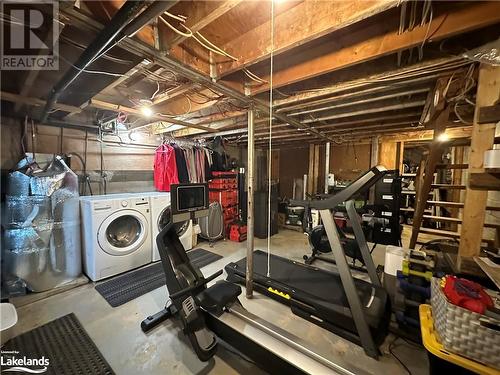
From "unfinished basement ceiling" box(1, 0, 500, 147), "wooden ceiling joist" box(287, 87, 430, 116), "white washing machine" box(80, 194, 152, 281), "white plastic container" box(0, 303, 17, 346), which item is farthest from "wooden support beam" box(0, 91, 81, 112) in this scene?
"wooden ceiling joist" box(287, 87, 430, 116)

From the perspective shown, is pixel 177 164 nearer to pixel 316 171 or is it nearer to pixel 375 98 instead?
pixel 375 98

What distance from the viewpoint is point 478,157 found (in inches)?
59.5

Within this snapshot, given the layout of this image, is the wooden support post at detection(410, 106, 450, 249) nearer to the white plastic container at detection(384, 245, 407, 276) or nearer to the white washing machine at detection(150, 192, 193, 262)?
the white plastic container at detection(384, 245, 407, 276)

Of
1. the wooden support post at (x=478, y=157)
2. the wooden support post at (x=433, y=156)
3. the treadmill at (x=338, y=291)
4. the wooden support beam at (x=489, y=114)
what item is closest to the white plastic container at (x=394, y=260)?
the treadmill at (x=338, y=291)

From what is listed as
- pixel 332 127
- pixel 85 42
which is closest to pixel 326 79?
pixel 332 127

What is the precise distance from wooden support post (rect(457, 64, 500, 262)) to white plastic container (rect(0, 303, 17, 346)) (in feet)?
12.0

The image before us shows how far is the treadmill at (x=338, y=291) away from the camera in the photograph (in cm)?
152

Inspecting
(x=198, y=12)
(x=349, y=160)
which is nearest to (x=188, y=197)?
(x=198, y=12)

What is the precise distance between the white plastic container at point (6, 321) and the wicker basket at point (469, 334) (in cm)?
300

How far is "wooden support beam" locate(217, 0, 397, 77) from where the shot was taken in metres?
1.05

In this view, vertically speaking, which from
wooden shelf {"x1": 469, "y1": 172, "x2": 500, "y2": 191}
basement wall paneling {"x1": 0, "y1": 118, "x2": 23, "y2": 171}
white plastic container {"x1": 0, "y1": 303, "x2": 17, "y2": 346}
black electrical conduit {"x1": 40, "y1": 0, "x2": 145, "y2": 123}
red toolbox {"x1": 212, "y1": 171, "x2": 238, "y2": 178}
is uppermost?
black electrical conduit {"x1": 40, "y1": 0, "x2": 145, "y2": 123}

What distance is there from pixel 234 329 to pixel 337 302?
3.14 ft

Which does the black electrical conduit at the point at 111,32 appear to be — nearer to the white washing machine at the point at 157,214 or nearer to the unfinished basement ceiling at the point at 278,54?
the unfinished basement ceiling at the point at 278,54

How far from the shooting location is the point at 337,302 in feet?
5.78
